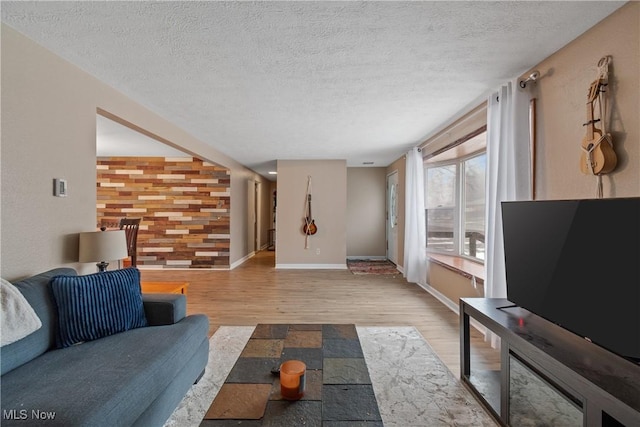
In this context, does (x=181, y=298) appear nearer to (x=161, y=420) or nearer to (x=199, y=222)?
(x=161, y=420)

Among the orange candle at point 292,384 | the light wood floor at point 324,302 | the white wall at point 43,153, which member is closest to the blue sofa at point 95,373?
the white wall at point 43,153

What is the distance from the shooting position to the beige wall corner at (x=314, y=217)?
6219 mm

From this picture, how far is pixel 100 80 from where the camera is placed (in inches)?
95.0

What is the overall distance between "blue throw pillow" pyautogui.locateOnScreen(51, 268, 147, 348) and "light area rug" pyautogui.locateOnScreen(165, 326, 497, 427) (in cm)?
67

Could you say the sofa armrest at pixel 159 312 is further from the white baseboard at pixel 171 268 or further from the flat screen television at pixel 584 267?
the white baseboard at pixel 171 268

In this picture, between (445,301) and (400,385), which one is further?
(445,301)

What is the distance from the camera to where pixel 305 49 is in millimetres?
1927

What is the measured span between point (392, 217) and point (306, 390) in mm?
6047

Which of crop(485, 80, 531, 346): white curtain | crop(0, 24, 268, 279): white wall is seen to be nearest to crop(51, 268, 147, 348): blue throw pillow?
crop(0, 24, 268, 279): white wall

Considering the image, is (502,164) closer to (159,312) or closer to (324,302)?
(324,302)

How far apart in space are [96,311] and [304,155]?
4.48 metres

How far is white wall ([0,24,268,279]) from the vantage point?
174cm

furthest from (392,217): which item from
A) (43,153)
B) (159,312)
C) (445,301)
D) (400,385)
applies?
(43,153)

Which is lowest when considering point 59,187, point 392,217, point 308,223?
point 308,223
